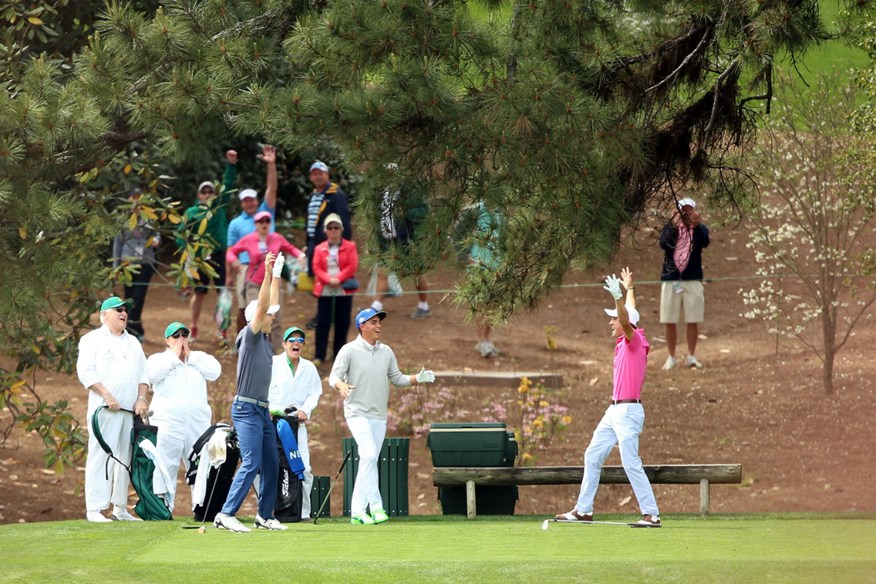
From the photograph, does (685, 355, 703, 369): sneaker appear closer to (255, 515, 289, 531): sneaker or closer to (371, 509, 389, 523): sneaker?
(371, 509, 389, 523): sneaker

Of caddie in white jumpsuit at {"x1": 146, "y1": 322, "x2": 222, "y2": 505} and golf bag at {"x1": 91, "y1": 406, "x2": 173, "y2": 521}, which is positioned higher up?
caddie in white jumpsuit at {"x1": 146, "y1": 322, "x2": 222, "y2": 505}

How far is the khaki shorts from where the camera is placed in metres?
19.7

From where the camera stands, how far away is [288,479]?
13.1 metres

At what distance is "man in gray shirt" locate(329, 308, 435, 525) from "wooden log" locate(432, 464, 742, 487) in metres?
1.24

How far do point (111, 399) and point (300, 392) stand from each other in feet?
5.58

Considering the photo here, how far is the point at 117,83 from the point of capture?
10.6 meters

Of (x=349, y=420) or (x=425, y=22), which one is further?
(x=349, y=420)

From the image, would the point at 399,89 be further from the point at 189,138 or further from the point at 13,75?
the point at 13,75

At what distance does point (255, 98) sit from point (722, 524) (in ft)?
17.8

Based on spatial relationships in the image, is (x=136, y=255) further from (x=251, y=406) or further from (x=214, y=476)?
(x=251, y=406)

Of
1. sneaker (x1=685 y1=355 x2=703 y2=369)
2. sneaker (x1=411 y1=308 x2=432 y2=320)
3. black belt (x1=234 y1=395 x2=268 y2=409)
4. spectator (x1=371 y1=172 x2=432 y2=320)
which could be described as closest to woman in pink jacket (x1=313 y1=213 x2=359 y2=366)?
sneaker (x1=411 y1=308 x2=432 y2=320)

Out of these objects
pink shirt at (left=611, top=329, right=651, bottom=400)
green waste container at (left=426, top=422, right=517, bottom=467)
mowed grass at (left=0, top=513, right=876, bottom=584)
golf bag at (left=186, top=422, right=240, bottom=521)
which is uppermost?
pink shirt at (left=611, top=329, right=651, bottom=400)

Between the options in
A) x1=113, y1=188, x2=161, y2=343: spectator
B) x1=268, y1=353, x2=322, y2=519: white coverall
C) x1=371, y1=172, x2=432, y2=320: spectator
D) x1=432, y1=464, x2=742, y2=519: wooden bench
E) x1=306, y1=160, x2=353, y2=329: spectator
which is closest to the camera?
x1=371, y1=172, x2=432, y2=320: spectator

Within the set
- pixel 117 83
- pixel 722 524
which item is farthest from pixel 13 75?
pixel 722 524
